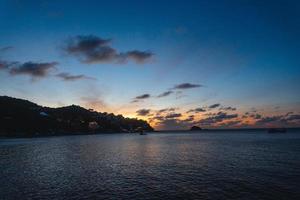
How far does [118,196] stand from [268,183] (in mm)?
27128

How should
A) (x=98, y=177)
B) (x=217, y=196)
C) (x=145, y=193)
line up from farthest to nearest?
(x=98, y=177) < (x=145, y=193) < (x=217, y=196)

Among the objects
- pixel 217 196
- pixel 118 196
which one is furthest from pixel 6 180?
pixel 217 196

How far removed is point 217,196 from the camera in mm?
35094

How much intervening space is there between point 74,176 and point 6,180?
43.4 ft

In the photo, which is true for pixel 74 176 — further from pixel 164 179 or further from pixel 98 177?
pixel 164 179

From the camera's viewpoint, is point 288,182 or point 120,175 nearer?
point 288,182

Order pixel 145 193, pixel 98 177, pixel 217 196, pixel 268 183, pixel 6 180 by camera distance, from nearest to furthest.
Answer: pixel 217 196, pixel 145 193, pixel 268 183, pixel 6 180, pixel 98 177

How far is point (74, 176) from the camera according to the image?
52.6 metres

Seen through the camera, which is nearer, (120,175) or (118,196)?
(118,196)

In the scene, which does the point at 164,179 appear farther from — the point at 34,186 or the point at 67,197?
the point at 34,186

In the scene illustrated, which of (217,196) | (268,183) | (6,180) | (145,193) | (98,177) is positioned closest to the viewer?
(217,196)

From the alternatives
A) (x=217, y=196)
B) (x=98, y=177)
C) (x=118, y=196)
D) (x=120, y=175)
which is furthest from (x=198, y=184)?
(x=98, y=177)

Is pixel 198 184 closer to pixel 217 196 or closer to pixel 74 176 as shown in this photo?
pixel 217 196

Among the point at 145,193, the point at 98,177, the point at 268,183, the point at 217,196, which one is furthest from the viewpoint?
the point at 98,177
